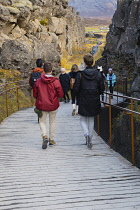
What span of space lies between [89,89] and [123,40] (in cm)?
2633

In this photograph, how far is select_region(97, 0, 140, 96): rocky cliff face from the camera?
3022cm

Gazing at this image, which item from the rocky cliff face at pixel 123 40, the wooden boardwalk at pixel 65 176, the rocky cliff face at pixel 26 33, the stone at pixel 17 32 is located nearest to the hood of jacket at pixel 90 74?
the wooden boardwalk at pixel 65 176

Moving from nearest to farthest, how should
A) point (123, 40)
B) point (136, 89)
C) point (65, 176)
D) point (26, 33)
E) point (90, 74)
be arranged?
point (65, 176) < point (90, 74) < point (136, 89) < point (26, 33) < point (123, 40)

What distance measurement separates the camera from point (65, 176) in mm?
6250


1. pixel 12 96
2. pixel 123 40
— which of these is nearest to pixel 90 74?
pixel 12 96

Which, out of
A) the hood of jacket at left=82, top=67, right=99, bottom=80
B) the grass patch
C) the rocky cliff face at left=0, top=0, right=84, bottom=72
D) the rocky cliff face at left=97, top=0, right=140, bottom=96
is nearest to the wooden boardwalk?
the hood of jacket at left=82, top=67, right=99, bottom=80

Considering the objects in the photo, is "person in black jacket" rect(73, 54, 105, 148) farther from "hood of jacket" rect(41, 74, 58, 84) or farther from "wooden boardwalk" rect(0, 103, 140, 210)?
"wooden boardwalk" rect(0, 103, 140, 210)

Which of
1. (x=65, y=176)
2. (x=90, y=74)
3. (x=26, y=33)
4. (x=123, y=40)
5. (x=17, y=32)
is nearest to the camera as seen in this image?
(x=65, y=176)

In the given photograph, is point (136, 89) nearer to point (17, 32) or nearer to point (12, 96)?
point (12, 96)

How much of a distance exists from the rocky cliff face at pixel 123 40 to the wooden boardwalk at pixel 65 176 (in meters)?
21.7

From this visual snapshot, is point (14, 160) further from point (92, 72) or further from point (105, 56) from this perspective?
point (105, 56)

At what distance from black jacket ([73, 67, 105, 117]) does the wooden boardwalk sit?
995 millimetres

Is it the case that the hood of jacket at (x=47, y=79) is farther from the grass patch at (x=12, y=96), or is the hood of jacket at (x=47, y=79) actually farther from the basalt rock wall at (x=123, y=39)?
the basalt rock wall at (x=123, y=39)

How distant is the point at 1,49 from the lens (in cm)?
2455
